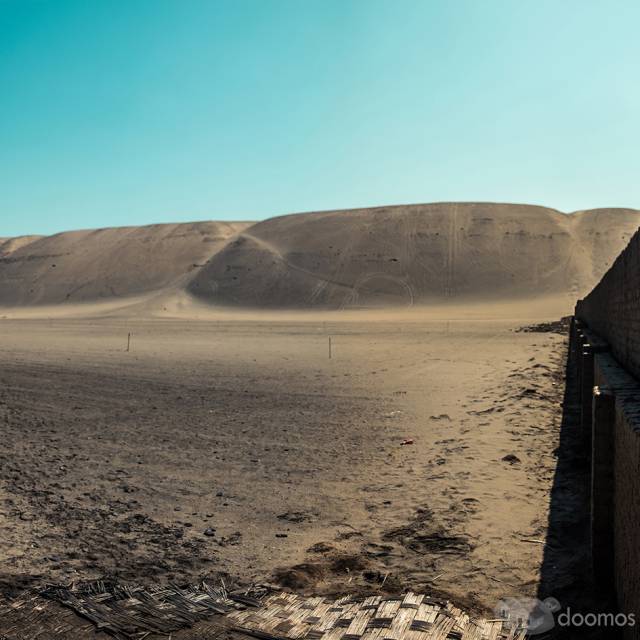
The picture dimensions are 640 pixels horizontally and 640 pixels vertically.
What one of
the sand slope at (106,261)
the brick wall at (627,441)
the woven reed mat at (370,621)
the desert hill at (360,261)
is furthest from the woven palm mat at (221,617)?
the sand slope at (106,261)

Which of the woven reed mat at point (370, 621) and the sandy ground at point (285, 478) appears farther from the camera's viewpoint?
the sandy ground at point (285, 478)

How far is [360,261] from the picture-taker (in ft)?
247

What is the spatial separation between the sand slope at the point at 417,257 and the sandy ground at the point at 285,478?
50467 mm

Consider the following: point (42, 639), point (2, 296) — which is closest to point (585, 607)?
point (42, 639)

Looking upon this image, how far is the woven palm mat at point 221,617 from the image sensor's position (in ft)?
13.6

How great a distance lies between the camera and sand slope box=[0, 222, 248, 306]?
8788 centimetres

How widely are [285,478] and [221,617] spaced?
3628 mm

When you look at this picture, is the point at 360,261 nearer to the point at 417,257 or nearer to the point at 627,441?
the point at 417,257

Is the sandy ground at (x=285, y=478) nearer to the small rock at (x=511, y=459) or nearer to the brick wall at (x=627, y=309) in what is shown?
the small rock at (x=511, y=459)

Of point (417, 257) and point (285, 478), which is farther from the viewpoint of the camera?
point (417, 257)

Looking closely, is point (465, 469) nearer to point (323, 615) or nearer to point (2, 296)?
point (323, 615)

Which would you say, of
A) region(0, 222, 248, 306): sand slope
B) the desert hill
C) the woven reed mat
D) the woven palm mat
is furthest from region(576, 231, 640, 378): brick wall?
region(0, 222, 248, 306): sand slope

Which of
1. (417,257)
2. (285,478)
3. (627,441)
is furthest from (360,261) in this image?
(627,441)

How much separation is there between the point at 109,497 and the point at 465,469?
4.43 m
